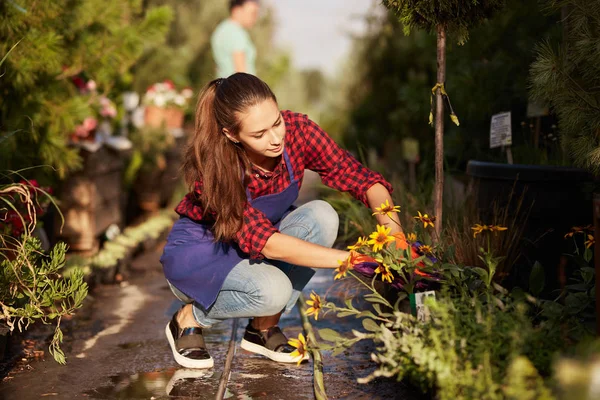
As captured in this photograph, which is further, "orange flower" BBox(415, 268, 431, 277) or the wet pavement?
the wet pavement

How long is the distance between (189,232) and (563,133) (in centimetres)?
161

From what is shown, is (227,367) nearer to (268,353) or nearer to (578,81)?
(268,353)

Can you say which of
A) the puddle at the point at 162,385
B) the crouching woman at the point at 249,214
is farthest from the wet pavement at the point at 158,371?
the crouching woman at the point at 249,214

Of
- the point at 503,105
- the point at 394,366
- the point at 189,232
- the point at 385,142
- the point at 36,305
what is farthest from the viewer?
the point at 385,142

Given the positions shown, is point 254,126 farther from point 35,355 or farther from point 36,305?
point 35,355

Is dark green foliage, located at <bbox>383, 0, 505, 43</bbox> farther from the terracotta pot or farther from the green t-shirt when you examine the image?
the terracotta pot

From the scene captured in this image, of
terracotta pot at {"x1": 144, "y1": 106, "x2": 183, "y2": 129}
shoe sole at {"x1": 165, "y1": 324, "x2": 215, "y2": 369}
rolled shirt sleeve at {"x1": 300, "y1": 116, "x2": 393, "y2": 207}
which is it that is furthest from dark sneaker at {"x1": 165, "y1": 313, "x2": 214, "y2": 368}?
terracotta pot at {"x1": 144, "y1": 106, "x2": 183, "y2": 129}

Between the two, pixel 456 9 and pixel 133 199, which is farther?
pixel 133 199

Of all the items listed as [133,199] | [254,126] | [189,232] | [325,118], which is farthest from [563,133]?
[325,118]

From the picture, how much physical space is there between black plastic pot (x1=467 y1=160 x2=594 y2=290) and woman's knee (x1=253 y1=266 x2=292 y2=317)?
3.53 feet

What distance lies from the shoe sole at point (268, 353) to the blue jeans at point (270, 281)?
18 centimetres

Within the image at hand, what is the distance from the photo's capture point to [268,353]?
3.52 m

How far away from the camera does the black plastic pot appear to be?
3561 millimetres

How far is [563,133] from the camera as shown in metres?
3.26
